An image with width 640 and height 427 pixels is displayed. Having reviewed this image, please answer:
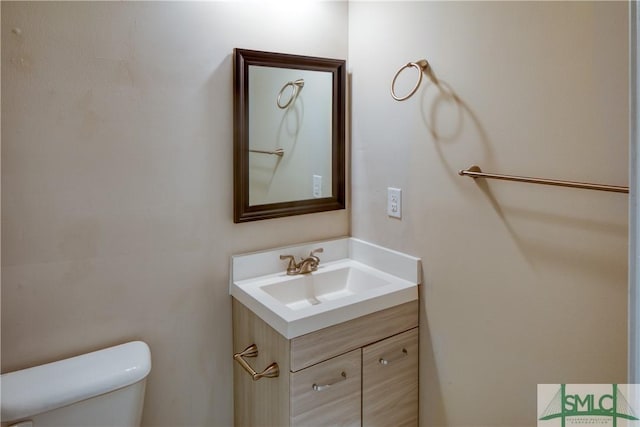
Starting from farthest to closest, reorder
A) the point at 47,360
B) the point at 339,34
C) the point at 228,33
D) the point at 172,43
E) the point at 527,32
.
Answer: the point at 339,34 → the point at 228,33 → the point at 172,43 → the point at 47,360 → the point at 527,32

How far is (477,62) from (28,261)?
1559 mm

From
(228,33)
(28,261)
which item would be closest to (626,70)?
(228,33)

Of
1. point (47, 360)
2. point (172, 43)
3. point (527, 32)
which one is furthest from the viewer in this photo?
point (172, 43)

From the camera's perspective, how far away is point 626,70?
1.07m

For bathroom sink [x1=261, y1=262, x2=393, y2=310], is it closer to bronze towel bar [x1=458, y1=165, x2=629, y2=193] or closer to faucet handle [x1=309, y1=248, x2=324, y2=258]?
faucet handle [x1=309, y1=248, x2=324, y2=258]

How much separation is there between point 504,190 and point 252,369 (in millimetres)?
1095

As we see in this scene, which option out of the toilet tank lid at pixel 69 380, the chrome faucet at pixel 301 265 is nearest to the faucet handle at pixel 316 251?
the chrome faucet at pixel 301 265

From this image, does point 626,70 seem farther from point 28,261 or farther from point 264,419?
point 28,261

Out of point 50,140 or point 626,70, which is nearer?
point 626,70

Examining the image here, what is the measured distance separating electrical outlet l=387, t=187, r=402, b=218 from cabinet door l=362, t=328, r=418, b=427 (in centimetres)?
47

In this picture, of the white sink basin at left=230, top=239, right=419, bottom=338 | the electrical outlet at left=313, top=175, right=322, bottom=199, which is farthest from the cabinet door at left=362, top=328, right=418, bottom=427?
the electrical outlet at left=313, top=175, right=322, bottom=199

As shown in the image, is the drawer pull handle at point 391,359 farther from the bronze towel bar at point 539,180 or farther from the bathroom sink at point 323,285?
the bronze towel bar at point 539,180

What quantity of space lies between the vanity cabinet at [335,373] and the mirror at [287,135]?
47 cm

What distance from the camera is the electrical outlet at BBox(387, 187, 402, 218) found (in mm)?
1745
